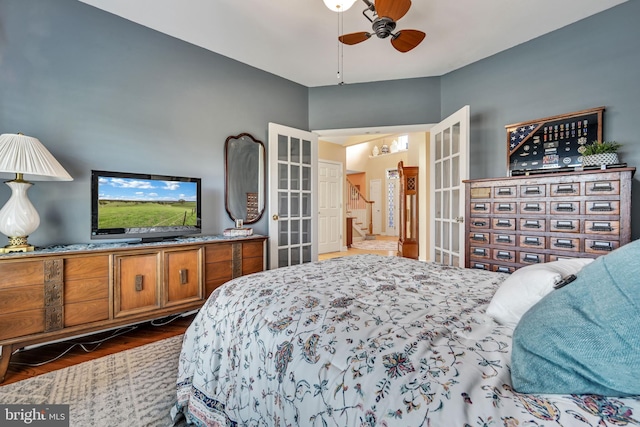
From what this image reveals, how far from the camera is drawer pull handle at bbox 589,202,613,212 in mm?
2053

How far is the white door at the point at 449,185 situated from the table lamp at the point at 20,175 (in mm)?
3608

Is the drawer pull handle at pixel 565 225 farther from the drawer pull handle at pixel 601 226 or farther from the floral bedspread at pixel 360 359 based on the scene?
the floral bedspread at pixel 360 359

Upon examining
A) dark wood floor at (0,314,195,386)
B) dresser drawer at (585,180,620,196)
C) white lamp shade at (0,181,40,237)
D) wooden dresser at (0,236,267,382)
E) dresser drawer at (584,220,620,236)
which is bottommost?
dark wood floor at (0,314,195,386)

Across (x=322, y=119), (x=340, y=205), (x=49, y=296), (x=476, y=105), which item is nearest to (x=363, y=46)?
(x=322, y=119)

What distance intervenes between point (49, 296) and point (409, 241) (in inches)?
196

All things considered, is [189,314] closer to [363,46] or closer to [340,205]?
[363,46]

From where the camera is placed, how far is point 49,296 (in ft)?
6.46

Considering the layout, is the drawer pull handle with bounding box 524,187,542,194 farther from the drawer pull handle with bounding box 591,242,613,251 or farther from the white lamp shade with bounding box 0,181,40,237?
the white lamp shade with bounding box 0,181,40,237

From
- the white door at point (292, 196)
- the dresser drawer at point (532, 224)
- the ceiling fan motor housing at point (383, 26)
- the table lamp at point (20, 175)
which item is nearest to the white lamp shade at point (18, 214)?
the table lamp at point (20, 175)

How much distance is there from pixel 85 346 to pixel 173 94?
2442mm

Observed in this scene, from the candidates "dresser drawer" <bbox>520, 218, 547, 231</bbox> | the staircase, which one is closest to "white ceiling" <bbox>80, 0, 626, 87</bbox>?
"dresser drawer" <bbox>520, 218, 547, 231</bbox>

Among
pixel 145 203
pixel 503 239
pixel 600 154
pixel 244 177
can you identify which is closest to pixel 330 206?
pixel 244 177

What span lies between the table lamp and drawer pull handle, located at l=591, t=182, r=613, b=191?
3.95 meters

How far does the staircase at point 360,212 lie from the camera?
9562 mm
